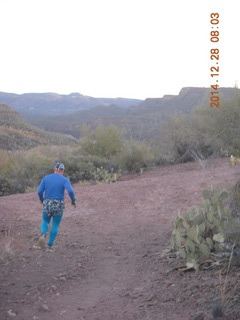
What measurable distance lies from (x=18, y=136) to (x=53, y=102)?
7890 centimetres

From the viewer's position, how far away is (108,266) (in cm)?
738

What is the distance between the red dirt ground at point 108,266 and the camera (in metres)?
5.48

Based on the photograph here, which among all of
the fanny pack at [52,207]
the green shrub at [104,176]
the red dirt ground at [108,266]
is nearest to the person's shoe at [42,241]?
the red dirt ground at [108,266]

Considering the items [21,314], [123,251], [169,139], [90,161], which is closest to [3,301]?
[21,314]

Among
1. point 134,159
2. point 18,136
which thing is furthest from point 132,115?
point 134,159

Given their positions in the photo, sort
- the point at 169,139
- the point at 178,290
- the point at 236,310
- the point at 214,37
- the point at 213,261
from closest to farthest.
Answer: the point at 236,310 → the point at 178,290 → the point at 213,261 → the point at 214,37 → the point at 169,139

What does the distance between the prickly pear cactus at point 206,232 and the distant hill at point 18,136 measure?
1201 inches

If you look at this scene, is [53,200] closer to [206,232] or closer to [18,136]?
[206,232]

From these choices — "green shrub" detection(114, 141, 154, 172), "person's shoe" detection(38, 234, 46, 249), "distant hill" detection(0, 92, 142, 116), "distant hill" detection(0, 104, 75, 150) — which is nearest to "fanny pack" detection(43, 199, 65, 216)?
"person's shoe" detection(38, 234, 46, 249)

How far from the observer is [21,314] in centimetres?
552

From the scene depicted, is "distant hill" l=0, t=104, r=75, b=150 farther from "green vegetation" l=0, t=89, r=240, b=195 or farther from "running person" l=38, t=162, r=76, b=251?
"running person" l=38, t=162, r=76, b=251

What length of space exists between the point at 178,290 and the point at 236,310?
1.09 meters

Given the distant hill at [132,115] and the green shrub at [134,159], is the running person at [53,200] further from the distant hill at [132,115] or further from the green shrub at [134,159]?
the distant hill at [132,115]

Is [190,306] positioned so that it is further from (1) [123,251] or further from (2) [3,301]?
(1) [123,251]
